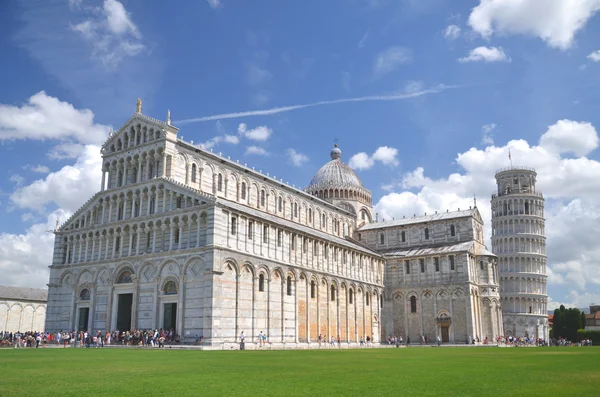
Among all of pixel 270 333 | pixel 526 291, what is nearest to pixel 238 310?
pixel 270 333

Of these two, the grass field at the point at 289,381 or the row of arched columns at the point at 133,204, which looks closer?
the grass field at the point at 289,381

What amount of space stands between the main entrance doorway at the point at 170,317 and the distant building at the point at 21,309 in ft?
140

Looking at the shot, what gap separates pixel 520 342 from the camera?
70.1 metres

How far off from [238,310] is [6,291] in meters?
52.2

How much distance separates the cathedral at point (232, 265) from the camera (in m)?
42.6

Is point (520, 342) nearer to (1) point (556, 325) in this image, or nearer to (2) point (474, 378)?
(1) point (556, 325)

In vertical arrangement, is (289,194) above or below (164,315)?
above

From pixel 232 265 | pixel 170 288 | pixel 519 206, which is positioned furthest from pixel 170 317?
pixel 519 206

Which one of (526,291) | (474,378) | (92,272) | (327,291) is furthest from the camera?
(526,291)

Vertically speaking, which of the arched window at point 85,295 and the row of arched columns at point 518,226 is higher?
the row of arched columns at point 518,226

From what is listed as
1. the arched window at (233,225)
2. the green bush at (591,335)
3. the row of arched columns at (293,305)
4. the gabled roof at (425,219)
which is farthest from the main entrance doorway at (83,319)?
the green bush at (591,335)

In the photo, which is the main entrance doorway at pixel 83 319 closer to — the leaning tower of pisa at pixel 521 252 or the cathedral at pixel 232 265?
the cathedral at pixel 232 265

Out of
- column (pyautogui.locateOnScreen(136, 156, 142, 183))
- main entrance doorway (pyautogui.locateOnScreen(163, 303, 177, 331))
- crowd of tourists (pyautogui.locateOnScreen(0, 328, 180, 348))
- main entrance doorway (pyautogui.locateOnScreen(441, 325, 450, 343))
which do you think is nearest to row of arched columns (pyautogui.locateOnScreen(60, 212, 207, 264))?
column (pyautogui.locateOnScreen(136, 156, 142, 183))

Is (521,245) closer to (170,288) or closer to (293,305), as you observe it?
(293,305)
